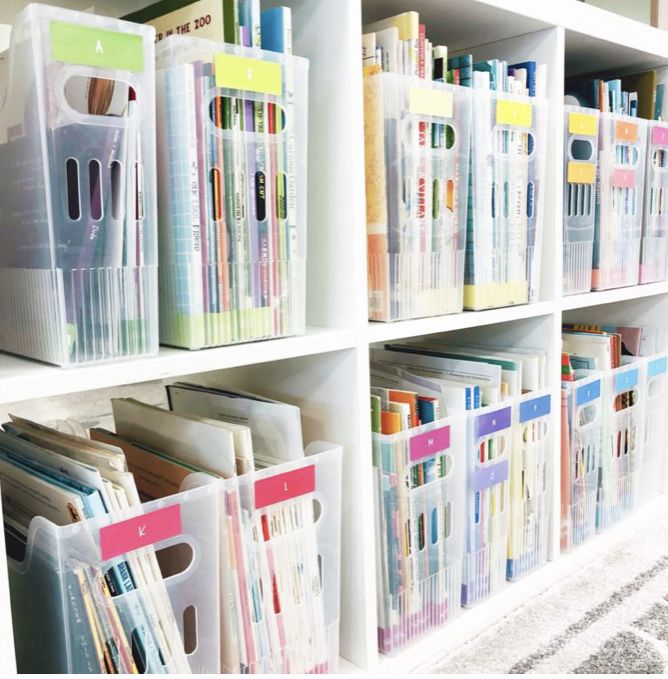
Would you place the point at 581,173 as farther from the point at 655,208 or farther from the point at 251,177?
the point at 251,177

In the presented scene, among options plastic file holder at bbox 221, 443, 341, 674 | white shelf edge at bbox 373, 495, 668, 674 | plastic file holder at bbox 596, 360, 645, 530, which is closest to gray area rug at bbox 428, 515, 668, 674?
white shelf edge at bbox 373, 495, 668, 674

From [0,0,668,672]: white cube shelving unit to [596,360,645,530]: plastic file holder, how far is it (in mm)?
178

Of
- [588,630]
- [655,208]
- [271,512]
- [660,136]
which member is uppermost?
[660,136]

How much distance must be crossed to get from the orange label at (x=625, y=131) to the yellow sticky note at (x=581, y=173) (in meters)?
0.09

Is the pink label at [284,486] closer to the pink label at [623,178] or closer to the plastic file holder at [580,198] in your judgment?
the plastic file holder at [580,198]

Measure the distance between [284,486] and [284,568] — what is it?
97 millimetres

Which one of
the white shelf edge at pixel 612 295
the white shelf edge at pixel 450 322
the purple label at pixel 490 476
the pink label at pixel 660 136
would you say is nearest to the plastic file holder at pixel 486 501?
the purple label at pixel 490 476

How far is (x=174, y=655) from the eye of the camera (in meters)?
0.75

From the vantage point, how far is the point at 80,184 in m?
0.68

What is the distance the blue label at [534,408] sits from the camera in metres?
1.16

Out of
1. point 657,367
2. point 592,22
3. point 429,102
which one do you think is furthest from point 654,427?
point 429,102

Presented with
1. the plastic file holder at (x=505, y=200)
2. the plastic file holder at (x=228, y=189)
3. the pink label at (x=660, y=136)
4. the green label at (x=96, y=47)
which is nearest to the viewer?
the green label at (x=96, y=47)

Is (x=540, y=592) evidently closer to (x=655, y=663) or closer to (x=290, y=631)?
(x=655, y=663)

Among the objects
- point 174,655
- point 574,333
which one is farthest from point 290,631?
point 574,333
